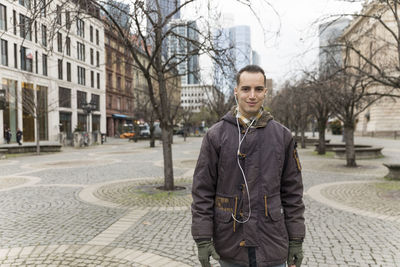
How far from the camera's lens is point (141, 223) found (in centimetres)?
562

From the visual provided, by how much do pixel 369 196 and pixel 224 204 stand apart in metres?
6.86

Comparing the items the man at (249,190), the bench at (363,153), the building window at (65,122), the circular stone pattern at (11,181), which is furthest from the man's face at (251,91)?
the building window at (65,122)

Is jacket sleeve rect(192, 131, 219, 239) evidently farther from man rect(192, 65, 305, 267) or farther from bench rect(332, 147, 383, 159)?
bench rect(332, 147, 383, 159)

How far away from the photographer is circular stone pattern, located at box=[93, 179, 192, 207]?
707 centimetres

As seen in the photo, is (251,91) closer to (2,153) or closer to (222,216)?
(222,216)

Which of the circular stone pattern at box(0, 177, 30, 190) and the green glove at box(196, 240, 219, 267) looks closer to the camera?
the green glove at box(196, 240, 219, 267)

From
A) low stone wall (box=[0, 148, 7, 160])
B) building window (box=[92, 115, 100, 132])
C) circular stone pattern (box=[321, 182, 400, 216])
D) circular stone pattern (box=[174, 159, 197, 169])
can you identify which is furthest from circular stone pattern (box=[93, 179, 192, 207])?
building window (box=[92, 115, 100, 132])

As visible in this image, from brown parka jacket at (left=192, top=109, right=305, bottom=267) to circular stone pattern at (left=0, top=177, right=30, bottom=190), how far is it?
347 inches

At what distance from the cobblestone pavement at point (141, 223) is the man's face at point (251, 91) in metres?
2.60

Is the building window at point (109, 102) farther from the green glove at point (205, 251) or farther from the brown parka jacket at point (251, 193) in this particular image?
the green glove at point (205, 251)

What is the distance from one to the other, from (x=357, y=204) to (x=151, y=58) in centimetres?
593

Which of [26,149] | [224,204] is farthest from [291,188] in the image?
[26,149]

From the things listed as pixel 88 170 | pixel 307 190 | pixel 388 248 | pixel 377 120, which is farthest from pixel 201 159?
pixel 377 120

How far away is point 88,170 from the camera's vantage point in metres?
12.7
